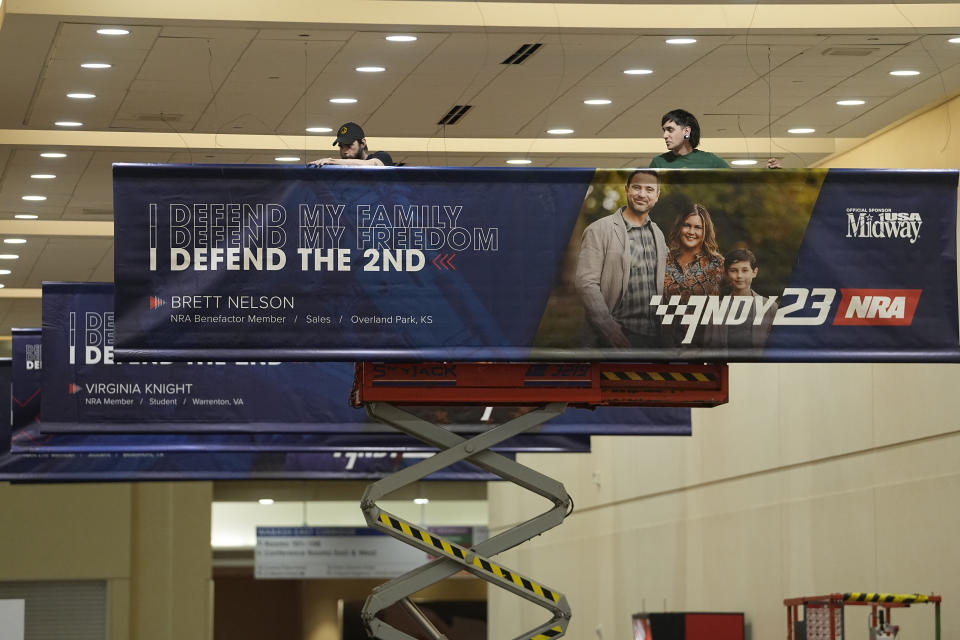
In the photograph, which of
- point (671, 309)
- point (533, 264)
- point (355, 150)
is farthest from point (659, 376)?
point (355, 150)

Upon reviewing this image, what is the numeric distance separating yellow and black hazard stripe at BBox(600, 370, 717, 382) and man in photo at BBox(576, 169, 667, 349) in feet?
2.22

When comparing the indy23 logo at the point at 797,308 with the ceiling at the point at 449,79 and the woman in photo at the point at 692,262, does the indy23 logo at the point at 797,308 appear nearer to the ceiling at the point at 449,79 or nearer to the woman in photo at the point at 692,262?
the woman in photo at the point at 692,262

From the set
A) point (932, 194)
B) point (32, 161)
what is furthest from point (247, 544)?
point (932, 194)

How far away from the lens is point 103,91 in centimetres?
1509

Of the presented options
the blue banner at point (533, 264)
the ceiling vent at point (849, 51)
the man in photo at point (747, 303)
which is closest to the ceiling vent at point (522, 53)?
the ceiling vent at point (849, 51)

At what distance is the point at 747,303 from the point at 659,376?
93 cm

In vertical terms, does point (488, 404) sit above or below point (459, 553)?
above

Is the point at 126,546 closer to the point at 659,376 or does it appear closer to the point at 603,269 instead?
the point at 659,376

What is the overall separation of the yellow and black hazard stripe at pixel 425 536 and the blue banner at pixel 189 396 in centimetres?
374

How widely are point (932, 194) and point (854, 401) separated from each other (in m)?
6.31

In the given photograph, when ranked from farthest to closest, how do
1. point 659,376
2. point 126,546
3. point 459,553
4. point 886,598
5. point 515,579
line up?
point 126,546 < point 886,598 < point 515,579 < point 659,376 < point 459,553

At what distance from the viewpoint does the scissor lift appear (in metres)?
10.9

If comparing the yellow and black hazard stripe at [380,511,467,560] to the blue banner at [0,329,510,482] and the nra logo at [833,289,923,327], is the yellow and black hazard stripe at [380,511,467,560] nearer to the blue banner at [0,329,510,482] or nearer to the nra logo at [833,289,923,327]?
the nra logo at [833,289,923,327]

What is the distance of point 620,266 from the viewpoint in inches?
420
